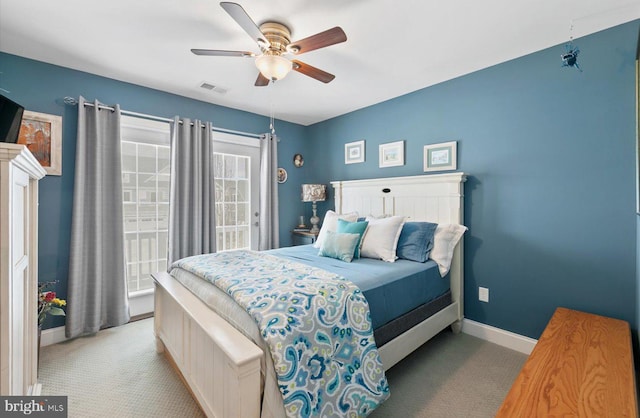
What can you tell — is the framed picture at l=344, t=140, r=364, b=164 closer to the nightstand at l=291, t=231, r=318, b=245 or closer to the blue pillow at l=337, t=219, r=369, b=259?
the nightstand at l=291, t=231, r=318, b=245

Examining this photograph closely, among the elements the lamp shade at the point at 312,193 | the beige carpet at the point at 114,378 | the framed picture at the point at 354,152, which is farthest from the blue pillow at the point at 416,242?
the beige carpet at the point at 114,378

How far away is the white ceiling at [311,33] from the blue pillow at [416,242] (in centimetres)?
145

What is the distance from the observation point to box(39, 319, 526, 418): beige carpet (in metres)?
1.74

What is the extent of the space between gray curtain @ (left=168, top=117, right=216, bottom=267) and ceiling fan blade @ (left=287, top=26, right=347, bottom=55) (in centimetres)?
179

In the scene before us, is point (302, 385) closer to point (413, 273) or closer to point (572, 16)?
point (413, 273)

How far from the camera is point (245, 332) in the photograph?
4.52ft

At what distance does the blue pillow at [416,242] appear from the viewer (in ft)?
8.05

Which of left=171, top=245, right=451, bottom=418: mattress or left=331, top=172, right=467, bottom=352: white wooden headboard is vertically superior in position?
left=331, top=172, right=467, bottom=352: white wooden headboard

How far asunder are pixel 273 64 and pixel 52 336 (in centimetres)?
299

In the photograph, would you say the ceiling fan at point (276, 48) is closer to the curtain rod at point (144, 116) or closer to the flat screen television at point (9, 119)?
the flat screen television at point (9, 119)

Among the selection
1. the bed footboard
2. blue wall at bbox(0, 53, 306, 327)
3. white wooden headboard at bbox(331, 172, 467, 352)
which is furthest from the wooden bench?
blue wall at bbox(0, 53, 306, 327)

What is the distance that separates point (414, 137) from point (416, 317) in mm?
1917

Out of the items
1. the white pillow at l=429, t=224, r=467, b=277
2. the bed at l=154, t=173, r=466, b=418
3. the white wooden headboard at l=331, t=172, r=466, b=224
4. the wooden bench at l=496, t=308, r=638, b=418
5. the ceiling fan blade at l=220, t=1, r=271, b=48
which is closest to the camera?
the wooden bench at l=496, t=308, r=638, b=418

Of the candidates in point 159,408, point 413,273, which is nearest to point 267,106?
point 413,273
